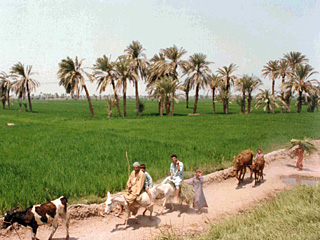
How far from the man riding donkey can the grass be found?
98 cm

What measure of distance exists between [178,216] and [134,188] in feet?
4.98

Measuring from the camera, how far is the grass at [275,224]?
15.6 feet

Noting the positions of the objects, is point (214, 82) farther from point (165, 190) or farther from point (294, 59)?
point (165, 190)

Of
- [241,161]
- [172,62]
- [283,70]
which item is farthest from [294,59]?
[241,161]

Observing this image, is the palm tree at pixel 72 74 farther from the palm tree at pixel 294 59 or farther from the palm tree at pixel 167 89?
the palm tree at pixel 294 59

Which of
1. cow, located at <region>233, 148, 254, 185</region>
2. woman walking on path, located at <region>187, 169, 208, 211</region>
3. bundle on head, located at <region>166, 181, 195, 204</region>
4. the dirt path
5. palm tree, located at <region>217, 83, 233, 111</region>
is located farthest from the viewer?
palm tree, located at <region>217, 83, 233, 111</region>

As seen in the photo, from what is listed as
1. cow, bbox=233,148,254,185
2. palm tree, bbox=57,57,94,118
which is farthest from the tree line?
cow, bbox=233,148,254,185

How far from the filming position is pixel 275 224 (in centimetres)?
520

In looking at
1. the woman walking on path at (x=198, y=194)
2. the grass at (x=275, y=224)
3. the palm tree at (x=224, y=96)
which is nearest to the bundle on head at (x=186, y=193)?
the woman walking on path at (x=198, y=194)

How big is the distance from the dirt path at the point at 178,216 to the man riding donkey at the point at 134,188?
0.53m

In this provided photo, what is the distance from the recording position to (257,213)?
610 cm

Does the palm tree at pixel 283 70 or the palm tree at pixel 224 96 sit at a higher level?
the palm tree at pixel 283 70

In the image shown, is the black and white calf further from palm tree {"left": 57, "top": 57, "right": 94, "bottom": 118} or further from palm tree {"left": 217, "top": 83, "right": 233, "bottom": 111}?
palm tree {"left": 217, "top": 83, "right": 233, "bottom": 111}

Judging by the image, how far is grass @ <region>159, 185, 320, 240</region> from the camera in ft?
15.6
